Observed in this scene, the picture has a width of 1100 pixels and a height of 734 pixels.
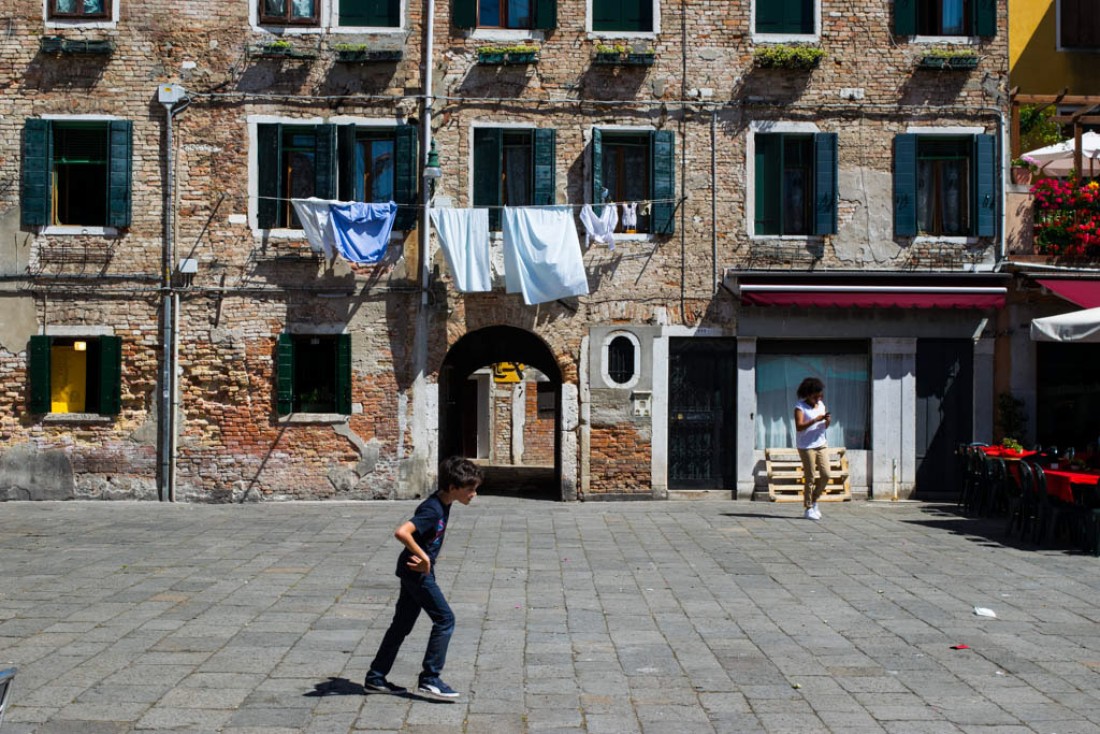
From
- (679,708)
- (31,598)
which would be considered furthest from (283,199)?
(679,708)

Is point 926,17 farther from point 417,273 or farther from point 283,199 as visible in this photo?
point 283,199

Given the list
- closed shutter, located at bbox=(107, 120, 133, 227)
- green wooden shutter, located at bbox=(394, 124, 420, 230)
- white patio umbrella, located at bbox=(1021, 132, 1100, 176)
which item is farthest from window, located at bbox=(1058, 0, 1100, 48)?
closed shutter, located at bbox=(107, 120, 133, 227)

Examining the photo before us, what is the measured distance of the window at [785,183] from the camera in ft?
60.0

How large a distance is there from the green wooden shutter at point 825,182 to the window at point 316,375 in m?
6.93

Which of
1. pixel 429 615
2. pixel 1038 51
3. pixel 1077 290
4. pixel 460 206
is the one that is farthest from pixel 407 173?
pixel 429 615

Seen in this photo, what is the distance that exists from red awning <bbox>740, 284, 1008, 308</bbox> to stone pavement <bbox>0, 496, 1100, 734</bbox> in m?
4.09

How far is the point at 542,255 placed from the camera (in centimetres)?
1747

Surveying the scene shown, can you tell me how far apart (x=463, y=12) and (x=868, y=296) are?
699 centimetres

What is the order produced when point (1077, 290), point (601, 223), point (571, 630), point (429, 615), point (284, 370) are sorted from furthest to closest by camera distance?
point (284, 370)
point (601, 223)
point (1077, 290)
point (571, 630)
point (429, 615)

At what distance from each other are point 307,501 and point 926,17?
37.3ft

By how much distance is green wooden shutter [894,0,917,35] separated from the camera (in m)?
18.2

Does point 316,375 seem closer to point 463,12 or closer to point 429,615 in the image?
point 463,12

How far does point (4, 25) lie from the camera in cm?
1789

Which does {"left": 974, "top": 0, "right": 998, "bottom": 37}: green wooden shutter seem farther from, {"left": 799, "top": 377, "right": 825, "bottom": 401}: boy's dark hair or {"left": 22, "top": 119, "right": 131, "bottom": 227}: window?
{"left": 22, "top": 119, "right": 131, "bottom": 227}: window
